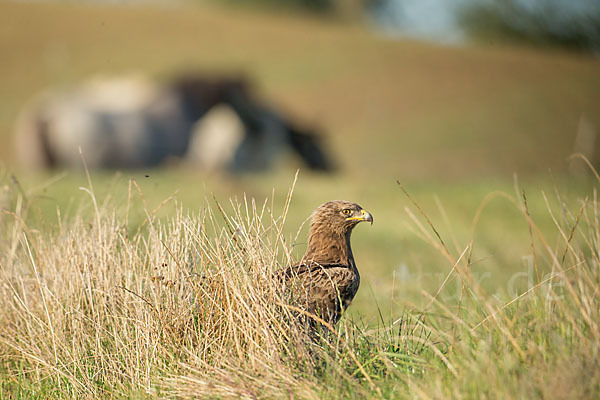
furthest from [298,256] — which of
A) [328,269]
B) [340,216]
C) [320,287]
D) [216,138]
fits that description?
[216,138]

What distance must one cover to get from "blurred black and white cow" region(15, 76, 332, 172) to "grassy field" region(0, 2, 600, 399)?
1.26 m

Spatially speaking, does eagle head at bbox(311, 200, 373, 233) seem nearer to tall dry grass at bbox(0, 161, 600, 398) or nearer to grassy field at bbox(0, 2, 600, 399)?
grassy field at bbox(0, 2, 600, 399)

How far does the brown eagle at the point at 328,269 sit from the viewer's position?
4031 mm

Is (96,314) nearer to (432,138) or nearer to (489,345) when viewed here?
(489,345)

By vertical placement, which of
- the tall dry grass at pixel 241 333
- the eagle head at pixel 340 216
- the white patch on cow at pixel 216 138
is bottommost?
the white patch on cow at pixel 216 138

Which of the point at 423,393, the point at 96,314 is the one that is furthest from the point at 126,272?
the point at 423,393

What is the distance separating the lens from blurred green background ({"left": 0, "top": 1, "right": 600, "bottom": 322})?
699 inches

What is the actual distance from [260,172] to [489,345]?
1584 cm

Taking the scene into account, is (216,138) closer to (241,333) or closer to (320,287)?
(320,287)

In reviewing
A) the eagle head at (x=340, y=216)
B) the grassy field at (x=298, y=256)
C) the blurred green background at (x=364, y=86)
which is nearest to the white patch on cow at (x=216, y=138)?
the blurred green background at (x=364, y=86)

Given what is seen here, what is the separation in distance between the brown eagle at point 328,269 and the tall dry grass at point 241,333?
166 millimetres

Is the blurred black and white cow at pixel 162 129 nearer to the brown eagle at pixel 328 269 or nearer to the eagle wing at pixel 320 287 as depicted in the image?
the brown eagle at pixel 328 269

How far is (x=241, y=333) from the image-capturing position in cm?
380

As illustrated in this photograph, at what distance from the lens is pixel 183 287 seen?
406 cm
